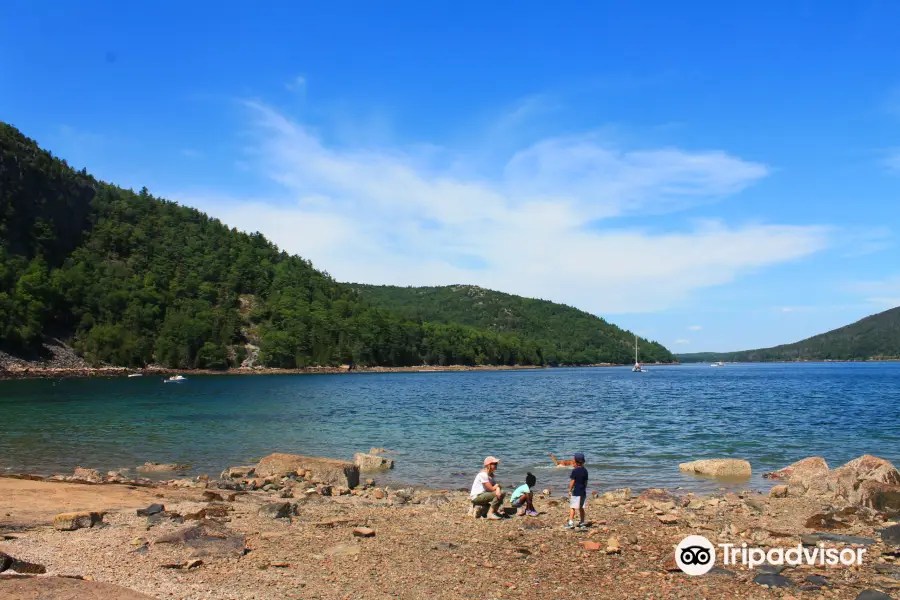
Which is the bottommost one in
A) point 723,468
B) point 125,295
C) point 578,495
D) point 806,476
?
point 723,468

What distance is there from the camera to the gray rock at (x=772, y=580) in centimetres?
970

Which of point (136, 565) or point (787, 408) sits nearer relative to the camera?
point (136, 565)

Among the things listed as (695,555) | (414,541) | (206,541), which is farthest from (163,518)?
(695,555)

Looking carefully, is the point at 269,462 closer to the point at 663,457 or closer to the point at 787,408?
the point at 663,457

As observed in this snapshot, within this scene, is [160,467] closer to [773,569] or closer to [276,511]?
[276,511]

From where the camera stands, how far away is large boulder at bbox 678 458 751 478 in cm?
2278

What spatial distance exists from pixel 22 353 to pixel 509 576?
5386 inches

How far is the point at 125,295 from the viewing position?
151 m

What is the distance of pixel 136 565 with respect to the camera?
34.2 ft

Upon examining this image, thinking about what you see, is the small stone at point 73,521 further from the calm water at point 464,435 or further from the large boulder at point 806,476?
the large boulder at point 806,476

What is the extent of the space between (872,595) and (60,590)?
11402mm

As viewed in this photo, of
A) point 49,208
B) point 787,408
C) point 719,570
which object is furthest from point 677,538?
point 49,208

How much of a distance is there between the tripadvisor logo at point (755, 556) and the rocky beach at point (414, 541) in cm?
25

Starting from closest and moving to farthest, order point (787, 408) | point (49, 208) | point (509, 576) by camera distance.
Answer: point (509, 576), point (787, 408), point (49, 208)
